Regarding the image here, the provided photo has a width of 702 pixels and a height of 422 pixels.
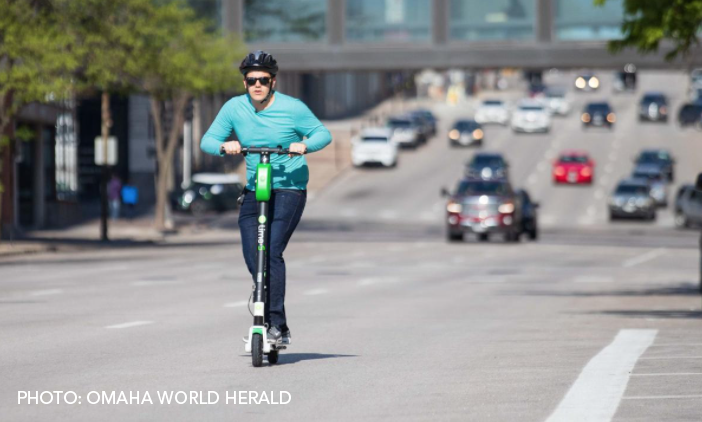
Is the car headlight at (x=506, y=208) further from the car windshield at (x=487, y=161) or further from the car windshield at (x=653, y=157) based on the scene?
the car windshield at (x=653, y=157)

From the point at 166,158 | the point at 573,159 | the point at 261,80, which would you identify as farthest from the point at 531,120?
the point at 261,80

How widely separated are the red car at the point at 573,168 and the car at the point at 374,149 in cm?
1016

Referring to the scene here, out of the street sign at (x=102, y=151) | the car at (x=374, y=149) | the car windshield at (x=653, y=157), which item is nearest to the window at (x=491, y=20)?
the street sign at (x=102, y=151)

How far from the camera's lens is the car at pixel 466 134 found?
92625 mm

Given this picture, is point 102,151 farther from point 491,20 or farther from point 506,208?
point 491,20

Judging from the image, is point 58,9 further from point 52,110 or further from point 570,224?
point 570,224

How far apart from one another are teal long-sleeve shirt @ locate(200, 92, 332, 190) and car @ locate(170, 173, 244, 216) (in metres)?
55.4

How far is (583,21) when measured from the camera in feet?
158

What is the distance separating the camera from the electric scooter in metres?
10.3

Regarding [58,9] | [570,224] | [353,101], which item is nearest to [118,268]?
[58,9]

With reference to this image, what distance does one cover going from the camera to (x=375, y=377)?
1023 centimetres

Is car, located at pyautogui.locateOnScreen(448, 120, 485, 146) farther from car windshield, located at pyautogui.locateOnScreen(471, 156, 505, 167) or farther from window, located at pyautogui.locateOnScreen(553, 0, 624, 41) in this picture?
window, located at pyautogui.locateOnScreen(553, 0, 624, 41)

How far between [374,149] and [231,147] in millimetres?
74311

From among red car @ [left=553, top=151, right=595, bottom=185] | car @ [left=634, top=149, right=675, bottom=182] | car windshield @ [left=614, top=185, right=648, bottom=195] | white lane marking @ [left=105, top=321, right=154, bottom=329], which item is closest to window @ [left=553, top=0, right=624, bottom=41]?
car windshield @ [left=614, top=185, right=648, bottom=195]
